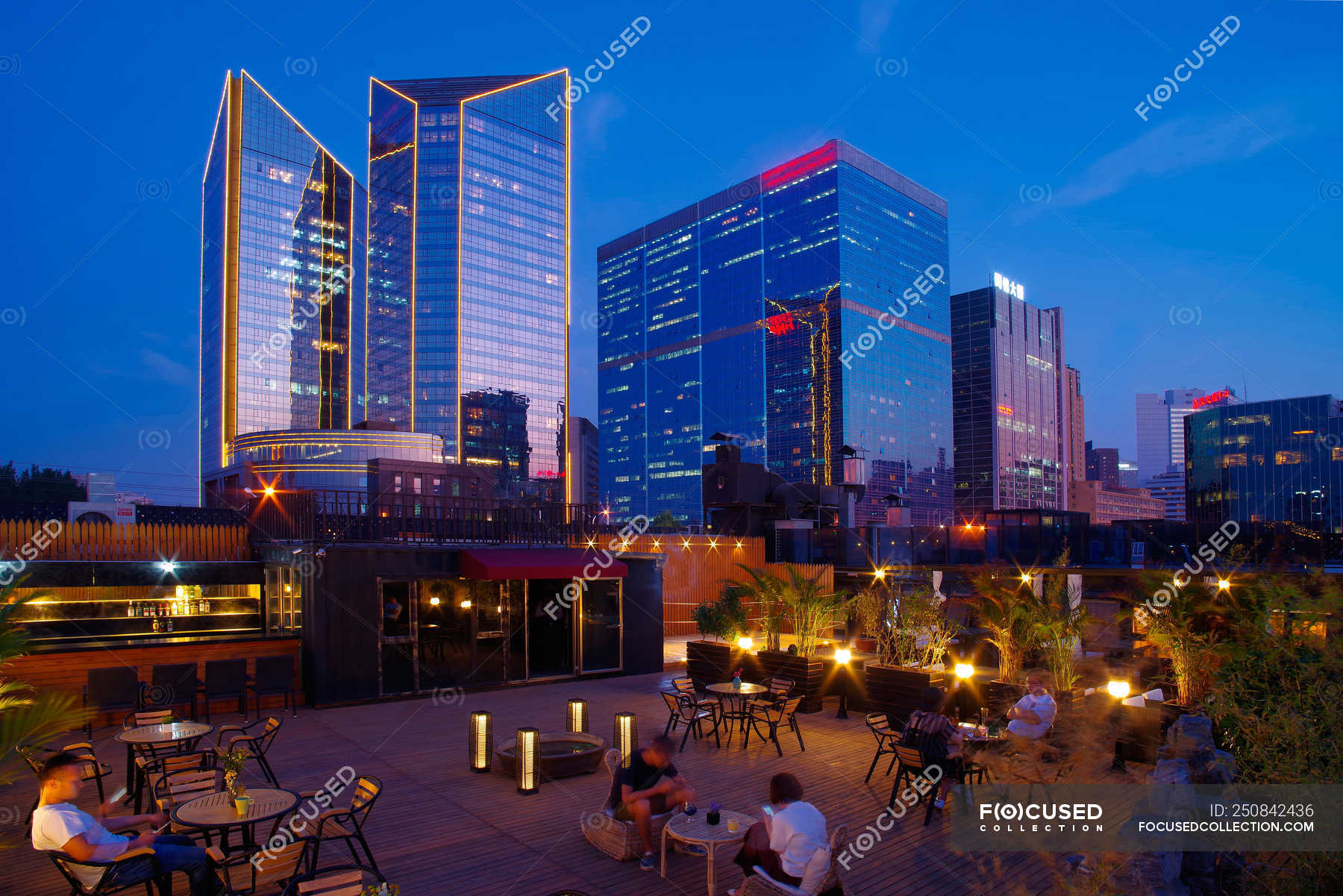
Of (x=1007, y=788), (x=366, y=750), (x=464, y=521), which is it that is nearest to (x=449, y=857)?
(x=366, y=750)

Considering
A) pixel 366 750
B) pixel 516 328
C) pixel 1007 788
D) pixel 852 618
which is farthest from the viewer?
pixel 516 328

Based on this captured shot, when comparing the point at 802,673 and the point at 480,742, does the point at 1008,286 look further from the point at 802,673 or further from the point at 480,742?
the point at 480,742

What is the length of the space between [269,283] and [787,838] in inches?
4868

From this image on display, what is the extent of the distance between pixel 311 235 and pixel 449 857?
130m

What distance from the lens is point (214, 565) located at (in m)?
14.6

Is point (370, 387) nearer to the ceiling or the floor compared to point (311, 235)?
nearer to the floor

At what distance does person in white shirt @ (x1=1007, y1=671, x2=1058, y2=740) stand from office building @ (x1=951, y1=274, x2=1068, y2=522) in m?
154

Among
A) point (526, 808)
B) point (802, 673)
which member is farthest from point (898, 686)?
point (526, 808)

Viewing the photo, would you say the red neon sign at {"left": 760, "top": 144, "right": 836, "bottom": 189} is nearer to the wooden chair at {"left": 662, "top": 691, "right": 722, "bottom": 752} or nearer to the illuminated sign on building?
the illuminated sign on building

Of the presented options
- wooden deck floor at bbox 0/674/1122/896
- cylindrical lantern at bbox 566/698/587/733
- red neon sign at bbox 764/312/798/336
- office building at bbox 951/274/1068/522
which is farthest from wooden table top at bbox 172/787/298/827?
office building at bbox 951/274/1068/522

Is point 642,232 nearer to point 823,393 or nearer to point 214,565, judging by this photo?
point 823,393

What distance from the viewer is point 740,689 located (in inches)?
381

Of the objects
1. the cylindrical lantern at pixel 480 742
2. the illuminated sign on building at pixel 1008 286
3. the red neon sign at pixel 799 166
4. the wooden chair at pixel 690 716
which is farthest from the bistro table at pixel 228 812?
the illuminated sign on building at pixel 1008 286

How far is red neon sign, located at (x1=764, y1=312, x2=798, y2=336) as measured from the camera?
11740 centimetres
